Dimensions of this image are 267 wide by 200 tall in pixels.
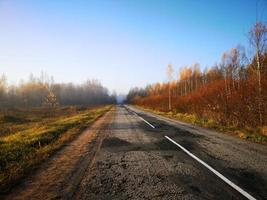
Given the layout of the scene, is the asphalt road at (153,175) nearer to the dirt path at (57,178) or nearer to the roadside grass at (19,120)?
the dirt path at (57,178)

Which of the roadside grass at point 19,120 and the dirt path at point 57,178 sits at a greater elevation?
the dirt path at point 57,178

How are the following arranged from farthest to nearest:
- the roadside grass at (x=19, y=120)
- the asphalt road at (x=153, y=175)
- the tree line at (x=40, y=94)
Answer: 1. the tree line at (x=40, y=94)
2. the roadside grass at (x=19, y=120)
3. the asphalt road at (x=153, y=175)

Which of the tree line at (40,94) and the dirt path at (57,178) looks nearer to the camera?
the dirt path at (57,178)

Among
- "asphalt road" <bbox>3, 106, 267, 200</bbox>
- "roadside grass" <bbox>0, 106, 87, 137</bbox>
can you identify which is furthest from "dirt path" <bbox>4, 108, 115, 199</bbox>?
"roadside grass" <bbox>0, 106, 87, 137</bbox>

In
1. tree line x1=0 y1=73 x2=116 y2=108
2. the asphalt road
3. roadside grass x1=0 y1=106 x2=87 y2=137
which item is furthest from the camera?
tree line x1=0 y1=73 x2=116 y2=108

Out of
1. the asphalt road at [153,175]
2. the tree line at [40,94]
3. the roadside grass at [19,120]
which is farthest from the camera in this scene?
the tree line at [40,94]

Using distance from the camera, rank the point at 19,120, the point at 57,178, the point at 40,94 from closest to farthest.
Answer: the point at 57,178 < the point at 19,120 < the point at 40,94

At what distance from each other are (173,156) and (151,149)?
51.0 inches

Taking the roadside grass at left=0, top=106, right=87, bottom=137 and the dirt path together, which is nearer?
the dirt path

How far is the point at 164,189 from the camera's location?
4.22 metres

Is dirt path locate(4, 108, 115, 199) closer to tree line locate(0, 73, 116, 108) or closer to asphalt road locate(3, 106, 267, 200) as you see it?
asphalt road locate(3, 106, 267, 200)

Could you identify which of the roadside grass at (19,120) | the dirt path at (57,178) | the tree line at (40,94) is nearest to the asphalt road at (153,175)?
the dirt path at (57,178)

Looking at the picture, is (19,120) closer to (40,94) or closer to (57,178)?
(57,178)

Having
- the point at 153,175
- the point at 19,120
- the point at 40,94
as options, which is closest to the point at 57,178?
the point at 153,175
